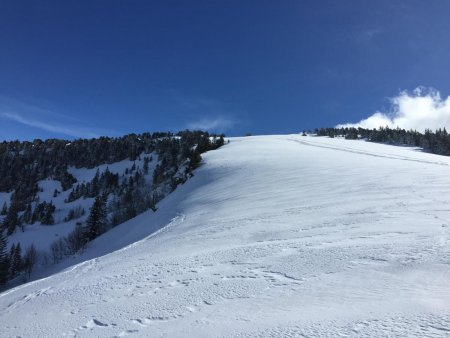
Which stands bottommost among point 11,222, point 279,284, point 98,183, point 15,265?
point 15,265

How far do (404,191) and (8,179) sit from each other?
211 m

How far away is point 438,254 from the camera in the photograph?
24.7 ft

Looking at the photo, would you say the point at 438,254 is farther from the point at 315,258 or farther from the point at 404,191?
the point at 404,191

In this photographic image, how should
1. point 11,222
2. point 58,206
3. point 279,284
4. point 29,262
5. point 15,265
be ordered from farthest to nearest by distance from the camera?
point 58,206, point 11,222, point 29,262, point 15,265, point 279,284

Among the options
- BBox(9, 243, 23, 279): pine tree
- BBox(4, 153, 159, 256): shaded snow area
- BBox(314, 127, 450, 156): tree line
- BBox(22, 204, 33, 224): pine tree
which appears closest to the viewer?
BBox(9, 243, 23, 279): pine tree

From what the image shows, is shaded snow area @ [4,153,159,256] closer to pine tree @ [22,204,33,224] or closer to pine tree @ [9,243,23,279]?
pine tree @ [22,204,33,224]

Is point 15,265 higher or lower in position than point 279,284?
lower

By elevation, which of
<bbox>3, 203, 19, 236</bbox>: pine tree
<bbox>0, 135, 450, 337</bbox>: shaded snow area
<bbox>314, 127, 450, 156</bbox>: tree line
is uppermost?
<bbox>314, 127, 450, 156</bbox>: tree line

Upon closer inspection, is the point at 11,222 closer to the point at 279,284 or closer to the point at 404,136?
the point at 279,284

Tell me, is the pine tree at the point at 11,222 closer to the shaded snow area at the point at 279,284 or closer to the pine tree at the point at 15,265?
the pine tree at the point at 15,265

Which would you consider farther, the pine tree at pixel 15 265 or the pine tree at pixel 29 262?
the pine tree at pixel 29 262

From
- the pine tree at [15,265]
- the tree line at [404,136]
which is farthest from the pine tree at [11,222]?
the tree line at [404,136]

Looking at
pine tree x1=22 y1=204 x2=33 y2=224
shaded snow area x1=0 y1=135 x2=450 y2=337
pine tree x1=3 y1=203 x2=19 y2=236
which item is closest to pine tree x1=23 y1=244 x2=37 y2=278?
pine tree x1=3 y1=203 x2=19 y2=236

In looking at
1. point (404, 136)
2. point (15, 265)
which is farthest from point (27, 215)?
point (404, 136)
